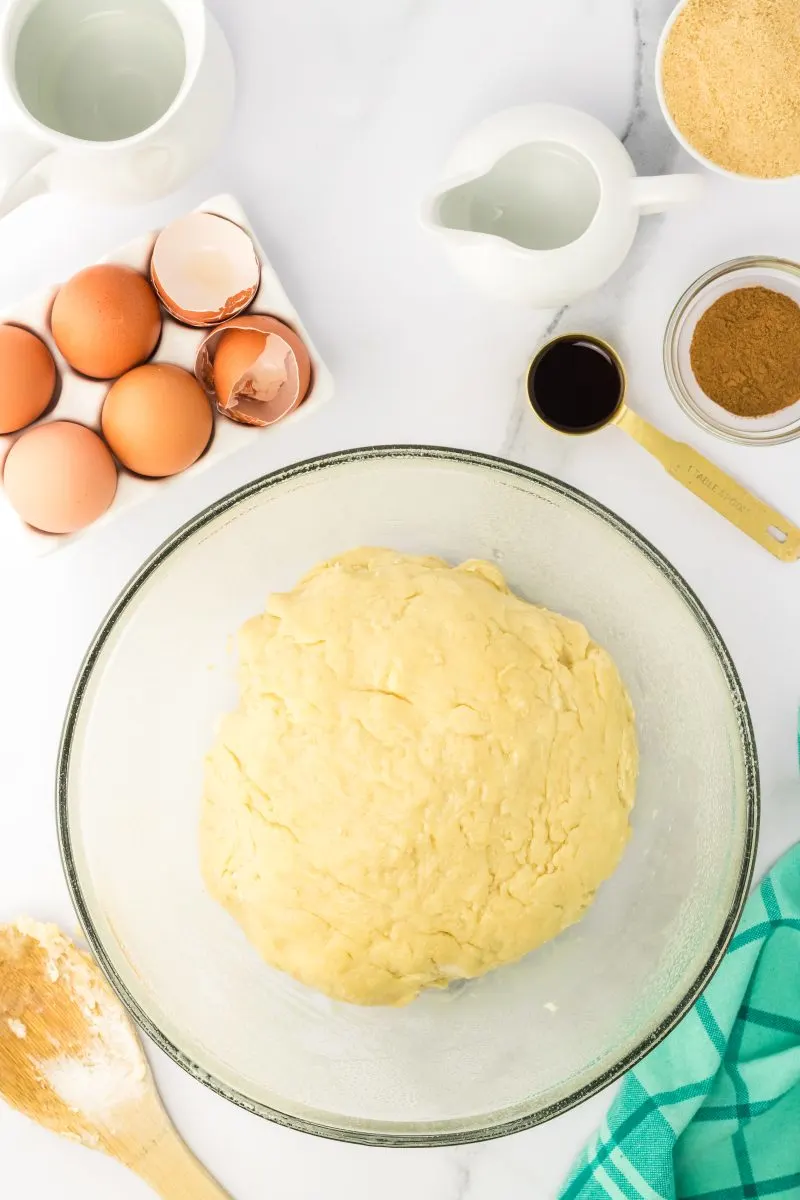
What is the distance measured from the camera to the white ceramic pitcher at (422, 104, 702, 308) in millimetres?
973

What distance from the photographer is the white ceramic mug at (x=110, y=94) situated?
0.94 meters

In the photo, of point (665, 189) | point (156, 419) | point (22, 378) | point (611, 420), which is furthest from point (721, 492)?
point (22, 378)

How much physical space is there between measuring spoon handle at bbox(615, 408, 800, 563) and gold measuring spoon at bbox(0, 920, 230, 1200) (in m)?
0.86

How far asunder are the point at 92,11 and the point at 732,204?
70cm

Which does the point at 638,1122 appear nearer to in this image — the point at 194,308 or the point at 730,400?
the point at 730,400

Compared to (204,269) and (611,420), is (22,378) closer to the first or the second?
(204,269)

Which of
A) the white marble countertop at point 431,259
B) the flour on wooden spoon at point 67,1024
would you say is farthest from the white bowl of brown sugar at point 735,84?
the flour on wooden spoon at point 67,1024

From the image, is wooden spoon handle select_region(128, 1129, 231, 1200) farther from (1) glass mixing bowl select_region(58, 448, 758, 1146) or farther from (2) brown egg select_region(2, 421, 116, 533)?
(2) brown egg select_region(2, 421, 116, 533)

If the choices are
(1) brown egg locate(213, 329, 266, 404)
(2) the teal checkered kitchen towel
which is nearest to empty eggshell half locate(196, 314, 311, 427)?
(1) brown egg locate(213, 329, 266, 404)

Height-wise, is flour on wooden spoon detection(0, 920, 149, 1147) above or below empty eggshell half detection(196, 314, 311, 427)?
below

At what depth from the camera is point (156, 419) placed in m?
1.02

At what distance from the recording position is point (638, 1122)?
1.13 meters

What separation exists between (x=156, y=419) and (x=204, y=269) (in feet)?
0.62

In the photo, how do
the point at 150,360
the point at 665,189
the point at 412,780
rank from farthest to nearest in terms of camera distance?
the point at 150,360 → the point at 665,189 → the point at 412,780
